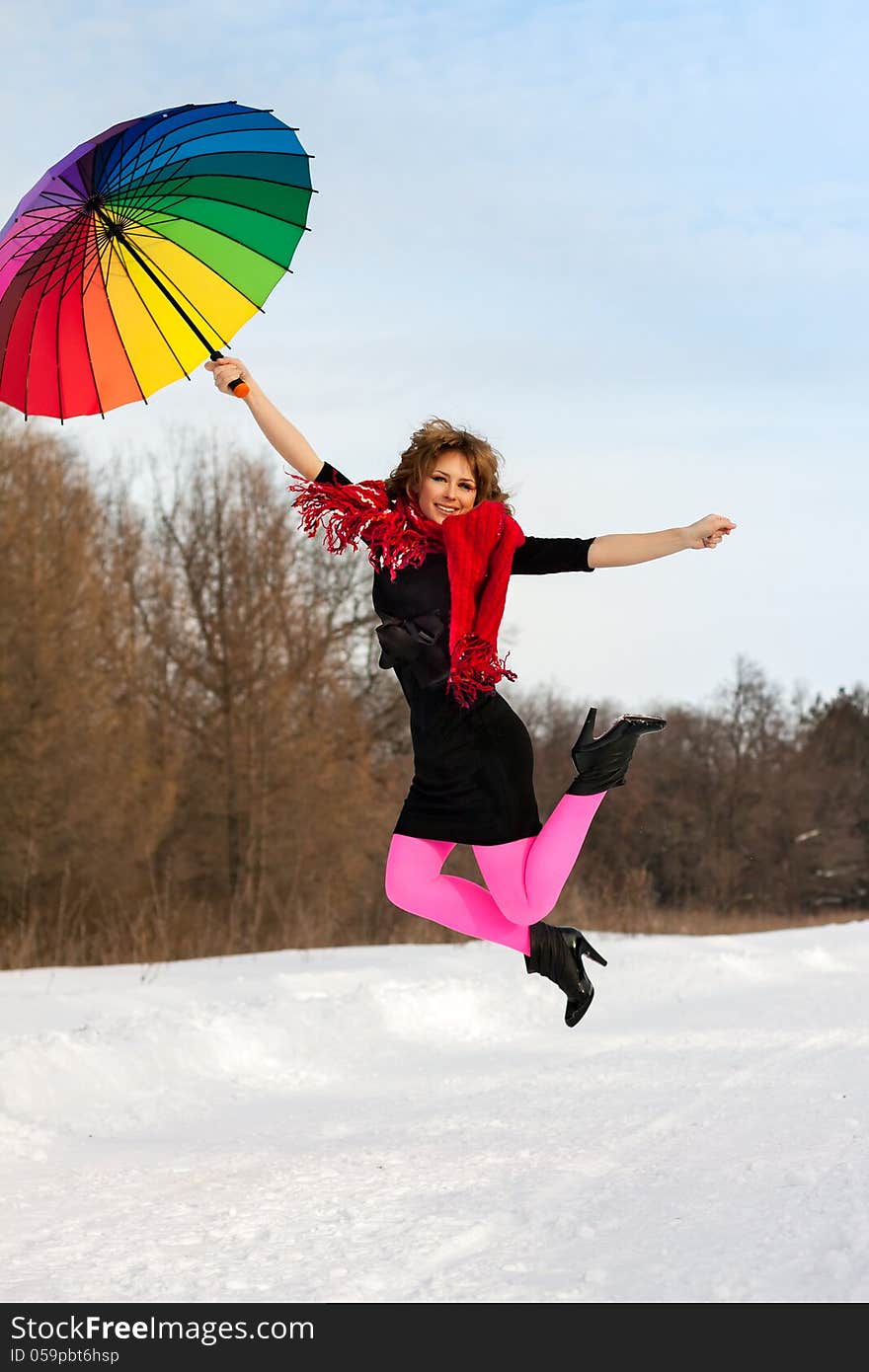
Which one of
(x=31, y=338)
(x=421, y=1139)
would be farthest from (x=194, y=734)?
(x=31, y=338)

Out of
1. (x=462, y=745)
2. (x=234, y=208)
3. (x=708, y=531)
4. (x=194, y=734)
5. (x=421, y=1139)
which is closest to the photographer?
(x=708, y=531)

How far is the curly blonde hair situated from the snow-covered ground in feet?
9.43

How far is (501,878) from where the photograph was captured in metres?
3.76

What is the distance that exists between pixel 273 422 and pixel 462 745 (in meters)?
1.01

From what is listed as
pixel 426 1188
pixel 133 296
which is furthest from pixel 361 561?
pixel 133 296

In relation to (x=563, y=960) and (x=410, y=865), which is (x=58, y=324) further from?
(x=563, y=960)

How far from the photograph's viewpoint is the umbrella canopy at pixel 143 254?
382cm

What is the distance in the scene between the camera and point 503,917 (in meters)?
3.96

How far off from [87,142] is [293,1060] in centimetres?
840

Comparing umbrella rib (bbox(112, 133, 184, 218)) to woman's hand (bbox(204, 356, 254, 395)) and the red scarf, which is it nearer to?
woman's hand (bbox(204, 356, 254, 395))

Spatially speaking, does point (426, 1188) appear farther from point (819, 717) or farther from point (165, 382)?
point (819, 717)

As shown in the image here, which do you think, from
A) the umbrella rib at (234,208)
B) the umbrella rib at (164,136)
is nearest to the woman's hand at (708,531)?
the umbrella rib at (234,208)

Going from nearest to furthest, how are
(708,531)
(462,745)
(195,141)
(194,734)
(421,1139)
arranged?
(708,531) < (462,745) < (195,141) < (421,1139) < (194,734)

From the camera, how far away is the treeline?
2141 cm
